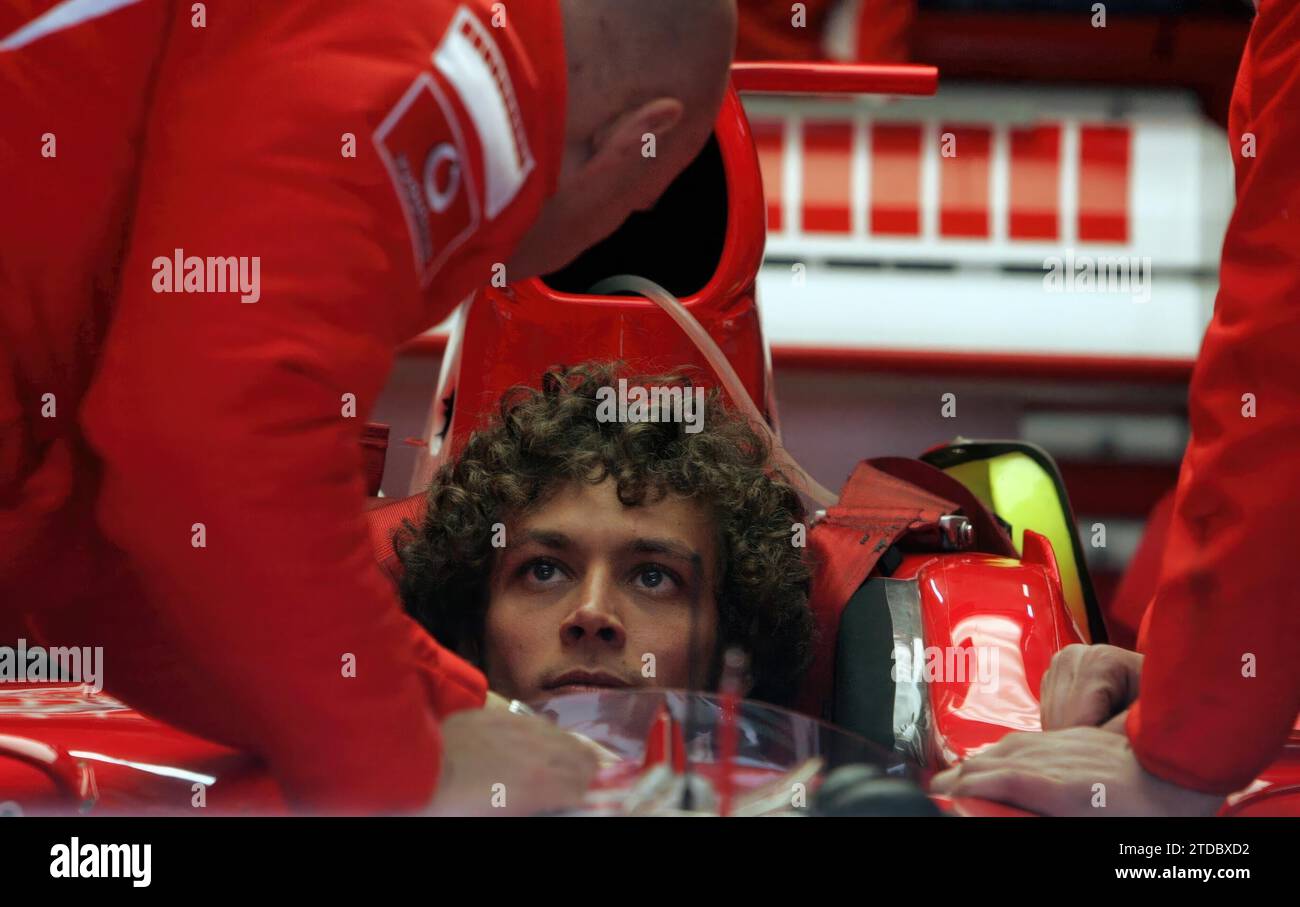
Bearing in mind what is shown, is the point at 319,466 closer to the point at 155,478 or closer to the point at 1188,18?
the point at 155,478

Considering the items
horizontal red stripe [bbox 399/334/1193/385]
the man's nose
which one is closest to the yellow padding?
the man's nose

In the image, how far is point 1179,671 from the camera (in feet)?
1.22

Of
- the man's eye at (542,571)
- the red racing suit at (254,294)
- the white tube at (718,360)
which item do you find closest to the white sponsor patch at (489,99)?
the red racing suit at (254,294)

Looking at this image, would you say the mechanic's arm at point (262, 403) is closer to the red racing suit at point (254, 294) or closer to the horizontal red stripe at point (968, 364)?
the red racing suit at point (254, 294)

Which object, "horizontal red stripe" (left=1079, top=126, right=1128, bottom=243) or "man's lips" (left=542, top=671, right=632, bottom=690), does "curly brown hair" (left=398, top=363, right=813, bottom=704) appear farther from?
"horizontal red stripe" (left=1079, top=126, right=1128, bottom=243)

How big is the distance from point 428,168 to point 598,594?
0.26 metres

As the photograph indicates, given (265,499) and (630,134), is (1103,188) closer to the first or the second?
(630,134)

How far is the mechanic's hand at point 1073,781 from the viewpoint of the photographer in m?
0.39

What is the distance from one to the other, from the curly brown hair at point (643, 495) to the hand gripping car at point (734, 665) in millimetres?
18

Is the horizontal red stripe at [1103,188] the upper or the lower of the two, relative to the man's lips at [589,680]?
upper

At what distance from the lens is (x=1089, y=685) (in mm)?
419

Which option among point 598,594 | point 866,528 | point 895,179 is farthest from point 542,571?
point 895,179

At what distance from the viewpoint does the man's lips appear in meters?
0.50
